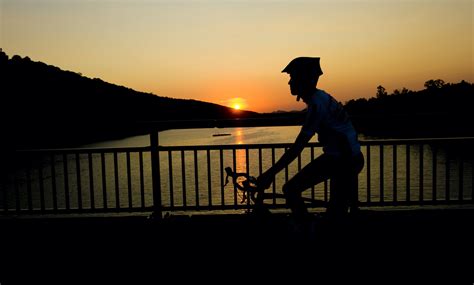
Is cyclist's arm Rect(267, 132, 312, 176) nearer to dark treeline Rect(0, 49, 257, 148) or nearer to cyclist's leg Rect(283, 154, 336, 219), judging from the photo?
cyclist's leg Rect(283, 154, 336, 219)

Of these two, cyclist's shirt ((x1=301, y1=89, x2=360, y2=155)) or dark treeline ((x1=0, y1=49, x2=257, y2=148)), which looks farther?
dark treeline ((x1=0, y1=49, x2=257, y2=148))

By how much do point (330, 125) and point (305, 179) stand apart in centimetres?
54

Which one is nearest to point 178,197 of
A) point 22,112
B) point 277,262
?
point 277,262

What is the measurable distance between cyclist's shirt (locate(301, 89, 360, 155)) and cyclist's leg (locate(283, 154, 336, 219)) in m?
0.12

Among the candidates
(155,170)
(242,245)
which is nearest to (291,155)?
(242,245)

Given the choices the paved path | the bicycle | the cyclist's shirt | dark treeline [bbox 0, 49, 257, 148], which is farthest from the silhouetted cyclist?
dark treeline [bbox 0, 49, 257, 148]

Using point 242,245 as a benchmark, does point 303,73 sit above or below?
above

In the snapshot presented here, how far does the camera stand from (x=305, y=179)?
13.2 ft

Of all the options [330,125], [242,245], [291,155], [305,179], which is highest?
[330,125]

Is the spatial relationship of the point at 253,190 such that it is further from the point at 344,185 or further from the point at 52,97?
the point at 52,97

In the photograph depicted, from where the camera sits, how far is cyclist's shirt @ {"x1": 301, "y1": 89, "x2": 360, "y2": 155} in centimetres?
377

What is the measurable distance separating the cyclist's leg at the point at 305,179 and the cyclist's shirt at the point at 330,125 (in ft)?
0.39

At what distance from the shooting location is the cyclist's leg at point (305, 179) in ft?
13.1

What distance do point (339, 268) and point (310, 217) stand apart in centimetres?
Result: 62
